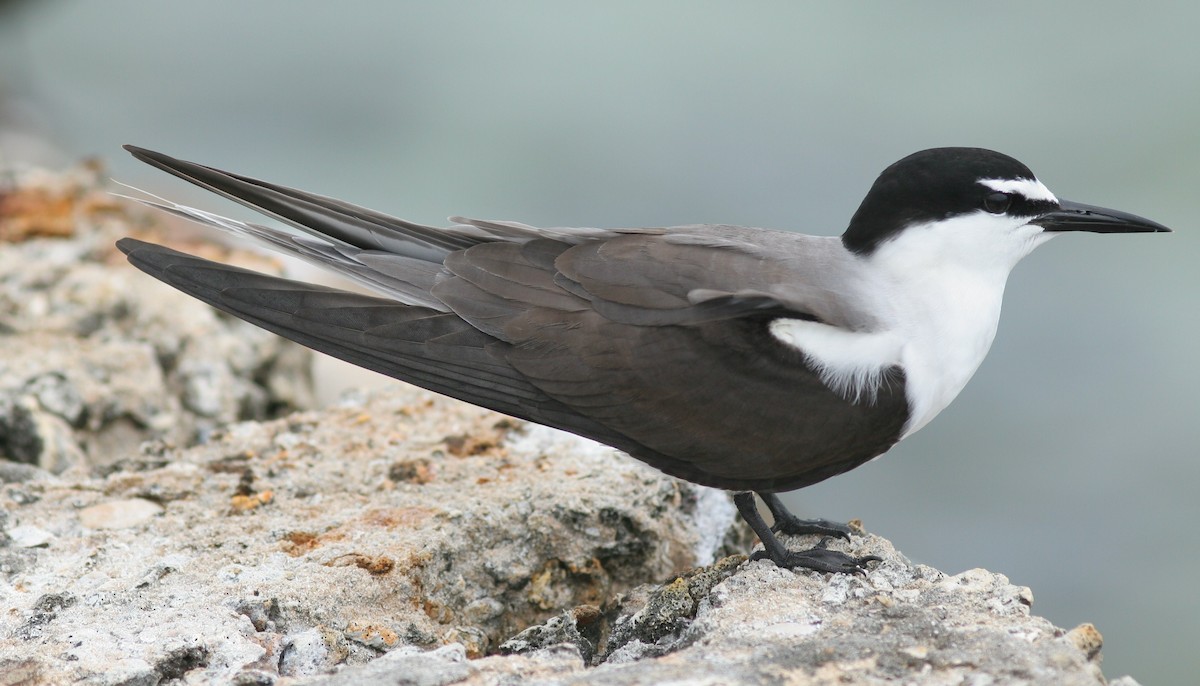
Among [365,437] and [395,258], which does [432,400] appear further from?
[395,258]

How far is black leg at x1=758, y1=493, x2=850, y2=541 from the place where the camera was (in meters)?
4.04

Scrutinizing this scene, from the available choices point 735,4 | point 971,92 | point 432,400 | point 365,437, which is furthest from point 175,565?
point 735,4

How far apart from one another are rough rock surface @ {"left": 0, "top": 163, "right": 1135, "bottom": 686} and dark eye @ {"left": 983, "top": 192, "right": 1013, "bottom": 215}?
45.3 inches

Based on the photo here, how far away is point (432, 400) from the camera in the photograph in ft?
16.7

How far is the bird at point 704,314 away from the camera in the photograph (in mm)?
3801

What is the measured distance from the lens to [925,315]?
4020mm

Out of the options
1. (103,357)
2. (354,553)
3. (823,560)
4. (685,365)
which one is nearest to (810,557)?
(823,560)

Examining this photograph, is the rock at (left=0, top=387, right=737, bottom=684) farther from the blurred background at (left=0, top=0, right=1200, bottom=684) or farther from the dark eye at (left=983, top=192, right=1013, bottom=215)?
the blurred background at (left=0, top=0, right=1200, bottom=684)

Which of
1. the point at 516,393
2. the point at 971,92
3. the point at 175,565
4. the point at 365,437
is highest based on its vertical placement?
the point at 971,92

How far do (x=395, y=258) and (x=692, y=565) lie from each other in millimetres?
1493

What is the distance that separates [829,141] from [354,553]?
8.72 metres

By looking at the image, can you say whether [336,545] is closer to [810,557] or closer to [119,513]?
[119,513]

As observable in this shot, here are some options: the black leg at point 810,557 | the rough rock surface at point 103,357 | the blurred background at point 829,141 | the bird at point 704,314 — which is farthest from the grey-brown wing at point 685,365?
the blurred background at point 829,141

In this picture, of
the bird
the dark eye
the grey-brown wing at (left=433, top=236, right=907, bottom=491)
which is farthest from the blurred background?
the dark eye
